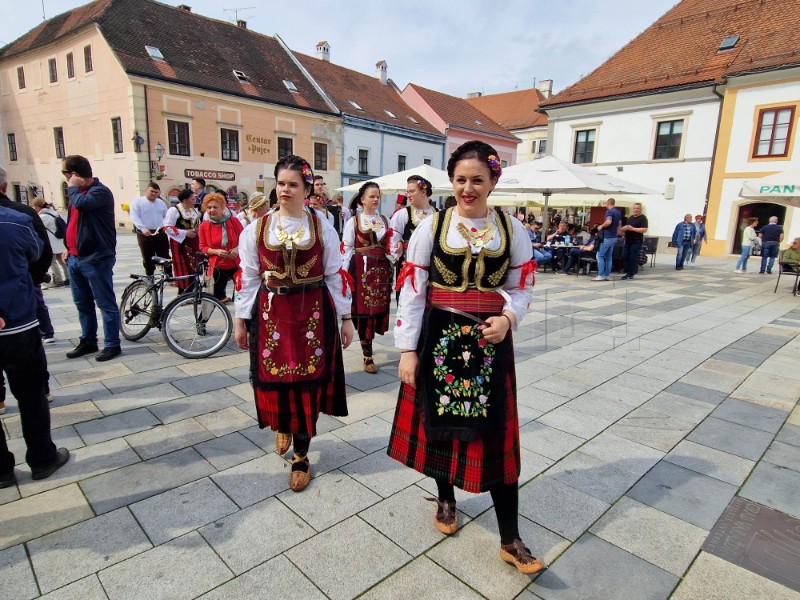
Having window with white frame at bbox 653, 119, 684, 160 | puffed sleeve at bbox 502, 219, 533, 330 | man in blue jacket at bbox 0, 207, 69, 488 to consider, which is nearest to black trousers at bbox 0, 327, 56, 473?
man in blue jacket at bbox 0, 207, 69, 488

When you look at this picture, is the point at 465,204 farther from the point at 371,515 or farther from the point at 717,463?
the point at 717,463

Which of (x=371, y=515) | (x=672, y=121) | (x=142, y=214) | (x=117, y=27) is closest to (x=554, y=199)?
(x=672, y=121)

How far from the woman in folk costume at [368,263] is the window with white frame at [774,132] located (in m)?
21.7

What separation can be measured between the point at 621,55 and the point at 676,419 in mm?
27424

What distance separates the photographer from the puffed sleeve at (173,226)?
7418 millimetres

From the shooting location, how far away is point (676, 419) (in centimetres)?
400

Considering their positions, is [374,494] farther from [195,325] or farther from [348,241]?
[195,325]

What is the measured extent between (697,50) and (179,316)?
26657 millimetres

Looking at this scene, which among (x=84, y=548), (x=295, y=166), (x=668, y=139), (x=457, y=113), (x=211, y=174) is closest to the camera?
(x=84, y=548)

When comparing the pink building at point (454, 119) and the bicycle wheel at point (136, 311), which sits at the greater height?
the pink building at point (454, 119)

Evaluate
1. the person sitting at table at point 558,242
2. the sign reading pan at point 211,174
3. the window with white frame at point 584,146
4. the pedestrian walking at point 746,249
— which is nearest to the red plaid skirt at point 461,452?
the person sitting at table at point 558,242

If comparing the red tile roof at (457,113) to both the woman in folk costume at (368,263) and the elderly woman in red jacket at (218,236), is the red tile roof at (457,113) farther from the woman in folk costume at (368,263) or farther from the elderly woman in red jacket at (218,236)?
the woman in folk costume at (368,263)

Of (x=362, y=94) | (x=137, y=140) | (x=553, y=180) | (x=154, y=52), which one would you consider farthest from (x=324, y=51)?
(x=553, y=180)

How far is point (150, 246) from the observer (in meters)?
8.22
